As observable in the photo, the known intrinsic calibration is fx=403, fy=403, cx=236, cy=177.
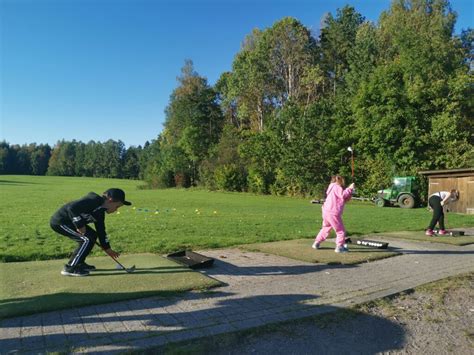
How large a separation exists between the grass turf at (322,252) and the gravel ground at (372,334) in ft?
8.20

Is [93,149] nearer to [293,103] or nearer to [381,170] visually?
[293,103]

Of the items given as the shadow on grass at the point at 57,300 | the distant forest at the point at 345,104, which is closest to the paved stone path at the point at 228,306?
the shadow on grass at the point at 57,300

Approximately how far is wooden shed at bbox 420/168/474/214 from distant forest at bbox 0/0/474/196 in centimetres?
491

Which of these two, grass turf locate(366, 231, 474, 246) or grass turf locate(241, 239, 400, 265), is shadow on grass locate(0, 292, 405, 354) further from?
grass turf locate(366, 231, 474, 246)

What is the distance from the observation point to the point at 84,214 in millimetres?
6273

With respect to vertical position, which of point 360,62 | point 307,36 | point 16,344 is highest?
point 307,36

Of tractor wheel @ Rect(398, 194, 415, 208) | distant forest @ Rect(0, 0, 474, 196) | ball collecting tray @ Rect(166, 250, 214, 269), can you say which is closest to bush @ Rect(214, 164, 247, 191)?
distant forest @ Rect(0, 0, 474, 196)

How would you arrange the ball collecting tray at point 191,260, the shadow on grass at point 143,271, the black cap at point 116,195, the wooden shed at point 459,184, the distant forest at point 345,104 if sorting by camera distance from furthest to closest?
the distant forest at point 345,104
the wooden shed at point 459,184
the ball collecting tray at point 191,260
the shadow on grass at point 143,271
the black cap at point 116,195

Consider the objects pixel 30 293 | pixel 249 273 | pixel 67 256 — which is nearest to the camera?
pixel 30 293

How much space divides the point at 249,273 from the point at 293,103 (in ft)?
126

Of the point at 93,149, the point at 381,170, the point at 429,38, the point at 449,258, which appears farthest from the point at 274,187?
the point at 93,149

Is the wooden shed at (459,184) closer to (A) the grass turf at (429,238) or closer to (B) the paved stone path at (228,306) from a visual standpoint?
(A) the grass turf at (429,238)

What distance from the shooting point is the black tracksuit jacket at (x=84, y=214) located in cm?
623

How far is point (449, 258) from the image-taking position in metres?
8.45
